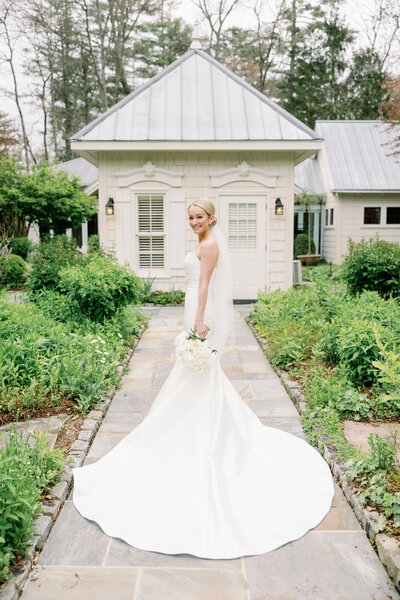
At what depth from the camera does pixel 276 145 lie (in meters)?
10.4

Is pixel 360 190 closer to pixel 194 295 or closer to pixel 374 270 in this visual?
pixel 374 270

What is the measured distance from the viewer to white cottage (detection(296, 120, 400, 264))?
18.0 m

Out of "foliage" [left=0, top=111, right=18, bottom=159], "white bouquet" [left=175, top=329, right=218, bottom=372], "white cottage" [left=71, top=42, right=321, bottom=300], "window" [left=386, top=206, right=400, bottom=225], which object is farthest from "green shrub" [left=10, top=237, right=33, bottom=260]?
"white bouquet" [left=175, top=329, right=218, bottom=372]

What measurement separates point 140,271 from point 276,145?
12.6 feet

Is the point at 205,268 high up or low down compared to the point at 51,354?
up

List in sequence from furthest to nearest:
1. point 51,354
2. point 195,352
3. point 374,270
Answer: point 374,270
point 51,354
point 195,352

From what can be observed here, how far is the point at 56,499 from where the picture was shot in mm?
3225

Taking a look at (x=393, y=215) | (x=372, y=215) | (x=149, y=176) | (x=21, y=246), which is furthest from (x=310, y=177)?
(x=149, y=176)

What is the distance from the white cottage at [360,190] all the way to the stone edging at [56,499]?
14.7m

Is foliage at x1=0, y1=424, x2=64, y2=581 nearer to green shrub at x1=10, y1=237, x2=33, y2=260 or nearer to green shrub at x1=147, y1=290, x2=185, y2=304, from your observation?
green shrub at x1=147, y1=290, x2=185, y2=304

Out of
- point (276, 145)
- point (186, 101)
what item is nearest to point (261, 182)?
point (276, 145)

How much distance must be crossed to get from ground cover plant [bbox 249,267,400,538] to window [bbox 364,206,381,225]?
11104mm

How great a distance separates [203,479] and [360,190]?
16.2 meters

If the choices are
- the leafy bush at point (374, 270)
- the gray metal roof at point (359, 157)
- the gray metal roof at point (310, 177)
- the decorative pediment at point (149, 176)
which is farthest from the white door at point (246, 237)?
the gray metal roof at point (310, 177)
